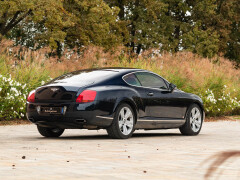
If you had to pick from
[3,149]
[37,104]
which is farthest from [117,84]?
→ [3,149]

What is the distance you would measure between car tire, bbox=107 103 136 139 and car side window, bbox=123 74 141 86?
0.66 meters

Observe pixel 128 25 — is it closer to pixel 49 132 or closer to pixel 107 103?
pixel 49 132

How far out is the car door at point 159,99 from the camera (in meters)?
11.6

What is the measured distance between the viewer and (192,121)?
1263 centimetres

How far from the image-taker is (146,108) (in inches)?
450

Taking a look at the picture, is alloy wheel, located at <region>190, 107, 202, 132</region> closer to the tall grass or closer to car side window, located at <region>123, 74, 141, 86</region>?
car side window, located at <region>123, 74, 141, 86</region>

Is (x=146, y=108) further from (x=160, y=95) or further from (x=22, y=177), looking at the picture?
(x=22, y=177)

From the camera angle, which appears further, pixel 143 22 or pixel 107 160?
pixel 143 22

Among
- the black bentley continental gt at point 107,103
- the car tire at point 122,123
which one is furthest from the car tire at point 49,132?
the car tire at point 122,123

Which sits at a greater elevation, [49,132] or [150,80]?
[150,80]

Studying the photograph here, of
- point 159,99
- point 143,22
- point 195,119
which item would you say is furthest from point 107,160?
point 143,22

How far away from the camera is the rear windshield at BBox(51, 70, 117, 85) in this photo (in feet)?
35.1

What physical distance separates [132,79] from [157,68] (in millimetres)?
9485

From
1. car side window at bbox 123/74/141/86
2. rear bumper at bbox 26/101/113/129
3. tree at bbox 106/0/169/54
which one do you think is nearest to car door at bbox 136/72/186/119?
car side window at bbox 123/74/141/86
